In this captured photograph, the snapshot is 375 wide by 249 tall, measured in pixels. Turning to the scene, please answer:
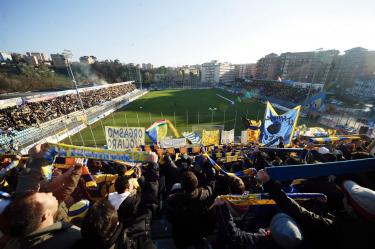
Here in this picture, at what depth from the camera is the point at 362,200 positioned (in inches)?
51.0

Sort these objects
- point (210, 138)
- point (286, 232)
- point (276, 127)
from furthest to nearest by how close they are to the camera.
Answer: point (210, 138), point (276, 127), point (286, 232)

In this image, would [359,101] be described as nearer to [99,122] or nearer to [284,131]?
[284,131]

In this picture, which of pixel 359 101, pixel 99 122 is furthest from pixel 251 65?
pixel 99 122

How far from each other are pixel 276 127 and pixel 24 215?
29.5 feet

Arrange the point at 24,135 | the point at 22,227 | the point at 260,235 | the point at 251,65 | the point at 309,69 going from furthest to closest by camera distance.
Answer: the point at 251,65 < the point at 309,69 < the point at 24,135 < the point at 260,235 < the point at 22,227

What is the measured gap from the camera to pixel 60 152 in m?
3.91

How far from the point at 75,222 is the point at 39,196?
1.13 m

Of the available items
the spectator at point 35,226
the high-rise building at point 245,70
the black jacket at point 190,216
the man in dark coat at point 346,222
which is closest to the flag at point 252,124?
the black jacket at point 190,216

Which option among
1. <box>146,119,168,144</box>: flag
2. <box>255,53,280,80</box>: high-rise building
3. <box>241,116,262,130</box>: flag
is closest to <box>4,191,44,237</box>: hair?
<box>146,119,168,144</box>: flag

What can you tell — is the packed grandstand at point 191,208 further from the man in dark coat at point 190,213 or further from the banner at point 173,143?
the banner at point 173,143

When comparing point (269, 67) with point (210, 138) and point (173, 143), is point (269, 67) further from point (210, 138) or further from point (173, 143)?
point (173, 143)

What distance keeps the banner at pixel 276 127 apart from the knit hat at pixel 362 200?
7378mm

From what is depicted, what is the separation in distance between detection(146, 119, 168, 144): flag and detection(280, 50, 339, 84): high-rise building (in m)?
68.7

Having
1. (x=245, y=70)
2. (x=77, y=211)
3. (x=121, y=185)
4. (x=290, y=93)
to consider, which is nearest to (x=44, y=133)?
(x=77, y=211)
